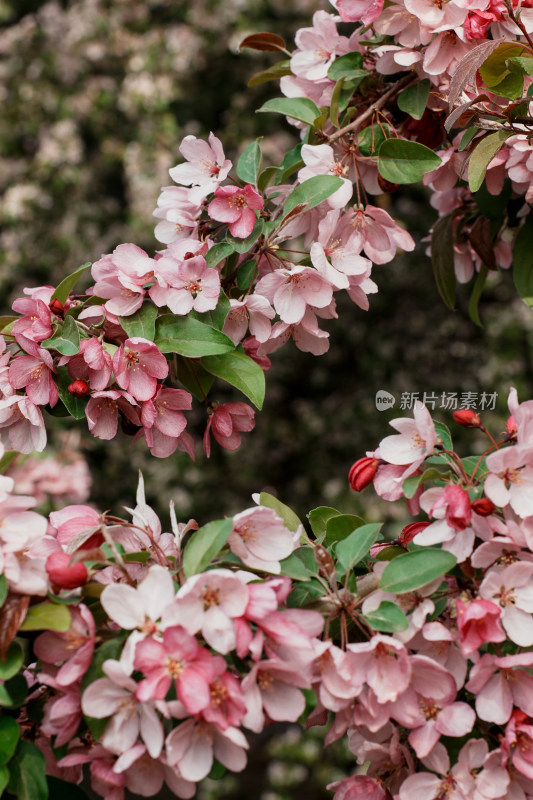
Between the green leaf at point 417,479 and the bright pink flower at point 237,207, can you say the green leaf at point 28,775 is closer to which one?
the green leaf at point 417,479

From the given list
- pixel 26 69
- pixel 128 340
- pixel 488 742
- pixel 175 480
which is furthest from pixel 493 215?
pixel 26 69

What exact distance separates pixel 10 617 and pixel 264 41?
842 mm

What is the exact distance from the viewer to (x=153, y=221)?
325 centimetres

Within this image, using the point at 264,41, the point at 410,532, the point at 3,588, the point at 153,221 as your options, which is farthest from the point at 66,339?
the point at 153,221

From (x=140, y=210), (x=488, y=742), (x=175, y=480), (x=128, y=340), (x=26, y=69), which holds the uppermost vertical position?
(x=128, y=340)

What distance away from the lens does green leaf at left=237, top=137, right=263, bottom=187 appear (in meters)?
0.93

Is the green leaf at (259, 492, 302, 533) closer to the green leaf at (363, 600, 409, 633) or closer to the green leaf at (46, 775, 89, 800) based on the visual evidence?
the green leaf at (363, 600, 409, 633)

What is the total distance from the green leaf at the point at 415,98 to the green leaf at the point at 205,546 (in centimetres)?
55

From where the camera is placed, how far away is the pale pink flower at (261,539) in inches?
26.4

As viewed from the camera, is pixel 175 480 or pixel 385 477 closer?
pixel 385 477

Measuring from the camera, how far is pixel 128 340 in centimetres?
80

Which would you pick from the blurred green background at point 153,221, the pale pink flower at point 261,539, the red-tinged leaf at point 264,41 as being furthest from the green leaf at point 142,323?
the blurred green background at point 153,221

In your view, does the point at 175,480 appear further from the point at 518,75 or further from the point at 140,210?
the point at 518,75

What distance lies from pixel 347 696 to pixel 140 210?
2818mm
